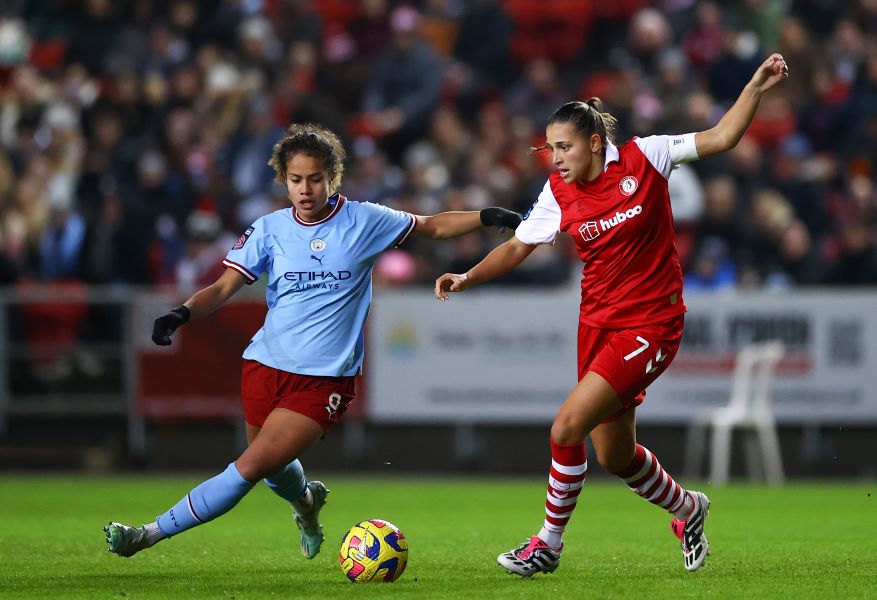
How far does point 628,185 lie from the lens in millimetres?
7773

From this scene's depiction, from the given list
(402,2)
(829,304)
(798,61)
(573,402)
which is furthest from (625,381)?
(402,2)

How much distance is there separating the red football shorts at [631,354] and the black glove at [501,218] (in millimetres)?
654

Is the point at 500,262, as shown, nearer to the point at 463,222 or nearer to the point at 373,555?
the point at 463,222

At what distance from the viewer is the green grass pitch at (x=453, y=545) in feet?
23.9

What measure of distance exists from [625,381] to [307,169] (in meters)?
1.86

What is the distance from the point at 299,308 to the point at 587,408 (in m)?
1.51

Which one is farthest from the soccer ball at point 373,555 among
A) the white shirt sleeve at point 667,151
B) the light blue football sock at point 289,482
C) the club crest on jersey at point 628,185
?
the white shirt sleeve at point 667,151

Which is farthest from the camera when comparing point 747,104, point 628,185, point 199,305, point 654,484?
point 654,484

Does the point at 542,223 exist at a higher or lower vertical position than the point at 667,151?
lower

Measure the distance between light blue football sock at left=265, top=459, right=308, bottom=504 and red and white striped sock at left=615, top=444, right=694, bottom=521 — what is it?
1.66 m

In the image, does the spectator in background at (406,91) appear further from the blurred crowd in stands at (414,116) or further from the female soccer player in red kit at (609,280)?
the female soccer player in red kit at (609,280)

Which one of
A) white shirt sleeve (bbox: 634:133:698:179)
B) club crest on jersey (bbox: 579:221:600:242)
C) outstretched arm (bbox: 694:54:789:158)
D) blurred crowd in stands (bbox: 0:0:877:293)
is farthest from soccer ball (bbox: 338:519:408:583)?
blurred crowd in stands (bbox: 0:0:877:293)

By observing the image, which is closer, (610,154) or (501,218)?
(610,154)

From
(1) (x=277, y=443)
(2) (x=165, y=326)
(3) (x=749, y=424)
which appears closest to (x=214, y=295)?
(2) (x=165, y=326)
